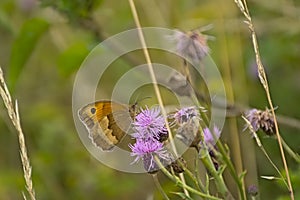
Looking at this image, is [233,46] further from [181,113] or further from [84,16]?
[181,113]

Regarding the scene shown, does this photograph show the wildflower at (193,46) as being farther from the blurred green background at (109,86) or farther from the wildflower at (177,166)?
the blurred green background at (109,86)

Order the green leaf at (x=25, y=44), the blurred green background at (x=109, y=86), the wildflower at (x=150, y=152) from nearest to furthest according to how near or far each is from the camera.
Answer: the wildflower at (x=150, y=152), the green leaf at (x=25, y=44), the blurred green background at (x=109, y=86)

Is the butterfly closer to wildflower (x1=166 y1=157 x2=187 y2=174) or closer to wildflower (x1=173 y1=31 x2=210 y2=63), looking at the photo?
wildflower (x1=166 y1=157 x2=187 y2=174)

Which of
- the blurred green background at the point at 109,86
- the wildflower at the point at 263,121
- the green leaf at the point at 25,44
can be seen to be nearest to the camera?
the wildflower at the point at 263,121

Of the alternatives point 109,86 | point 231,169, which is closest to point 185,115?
point 231,169

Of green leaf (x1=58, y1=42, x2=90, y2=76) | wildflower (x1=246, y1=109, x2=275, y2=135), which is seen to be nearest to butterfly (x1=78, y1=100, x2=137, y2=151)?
wildflower (x1=246, y1=109, x2=275, y2=135)

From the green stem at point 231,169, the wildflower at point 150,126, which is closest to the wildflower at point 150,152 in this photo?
the wildflower at point 150,126
